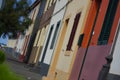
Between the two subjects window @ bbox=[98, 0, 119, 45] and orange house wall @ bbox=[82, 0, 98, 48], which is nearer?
window @ bbox=[98, 0, 119, 45]

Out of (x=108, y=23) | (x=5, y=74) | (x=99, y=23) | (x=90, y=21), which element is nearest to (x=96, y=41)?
(x=99, y=23)

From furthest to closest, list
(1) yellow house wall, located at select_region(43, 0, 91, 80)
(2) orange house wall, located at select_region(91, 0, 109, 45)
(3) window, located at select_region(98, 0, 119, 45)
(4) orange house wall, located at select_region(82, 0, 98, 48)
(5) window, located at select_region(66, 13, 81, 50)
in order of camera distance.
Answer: (5) window, located at select_region(66, 13, 81, 50), (1) yellow house wall, located at select_region(43, 0, 91, 80), (4) orange house wall, located at select_region(82, 0, 98, 48), (2) orange house wall, located at select_region(91, 0, 109, 45), (3) window, located at select_region(98, 0, 119, 45)

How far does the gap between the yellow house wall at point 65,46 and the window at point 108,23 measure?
373 cm

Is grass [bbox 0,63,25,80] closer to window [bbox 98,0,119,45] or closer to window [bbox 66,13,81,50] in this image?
window [bbox 98,0,119,45]

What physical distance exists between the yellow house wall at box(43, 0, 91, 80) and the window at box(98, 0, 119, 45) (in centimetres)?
373

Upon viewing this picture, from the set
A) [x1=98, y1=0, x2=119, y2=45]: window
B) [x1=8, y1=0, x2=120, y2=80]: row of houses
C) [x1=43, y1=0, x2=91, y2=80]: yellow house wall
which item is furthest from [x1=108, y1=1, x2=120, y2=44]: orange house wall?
[x1=43, y1=0, x2=91, y2=80]: yellow house wall

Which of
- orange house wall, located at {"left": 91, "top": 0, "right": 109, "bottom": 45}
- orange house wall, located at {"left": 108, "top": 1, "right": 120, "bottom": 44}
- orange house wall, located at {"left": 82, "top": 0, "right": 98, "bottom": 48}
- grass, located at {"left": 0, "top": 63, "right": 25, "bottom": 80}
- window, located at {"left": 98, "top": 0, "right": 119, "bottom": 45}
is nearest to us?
grass, located at {"left": 0, "top": 63, "right": 25, "bottom": 80}

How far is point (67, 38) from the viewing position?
60.3 ft

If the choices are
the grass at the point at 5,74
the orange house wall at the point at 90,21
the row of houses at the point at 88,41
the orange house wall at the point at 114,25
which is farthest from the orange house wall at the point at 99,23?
the grass at the point at 5,74

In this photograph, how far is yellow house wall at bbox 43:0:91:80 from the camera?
15516 millimetres

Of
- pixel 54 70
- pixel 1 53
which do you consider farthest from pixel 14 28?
pixel 1 53

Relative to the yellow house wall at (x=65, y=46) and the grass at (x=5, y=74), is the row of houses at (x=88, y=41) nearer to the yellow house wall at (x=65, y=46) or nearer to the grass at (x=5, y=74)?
the yellow house wall at (x=65, y=46)

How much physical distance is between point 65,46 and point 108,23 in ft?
24.3

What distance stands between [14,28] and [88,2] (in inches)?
741
